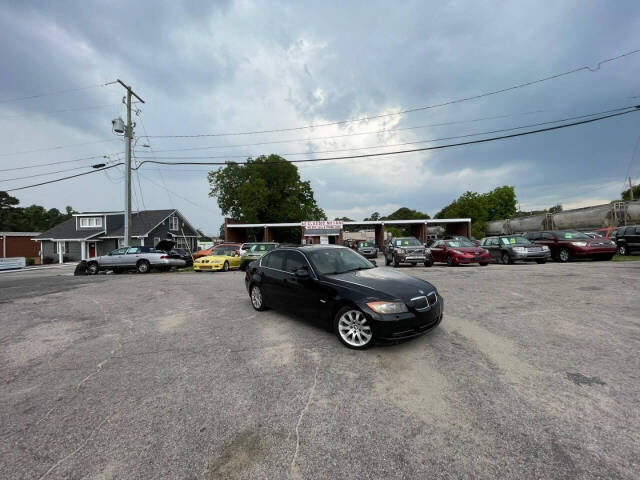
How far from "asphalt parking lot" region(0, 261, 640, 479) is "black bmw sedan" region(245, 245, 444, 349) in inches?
12.0

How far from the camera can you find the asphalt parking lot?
1948mm

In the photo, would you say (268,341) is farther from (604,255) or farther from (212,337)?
(604,255)

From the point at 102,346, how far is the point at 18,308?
5.07 m

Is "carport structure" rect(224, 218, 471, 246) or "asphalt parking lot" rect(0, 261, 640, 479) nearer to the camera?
"asphalt parking lot" rect(0, 261, 640, 479)

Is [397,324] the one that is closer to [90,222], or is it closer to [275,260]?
[275,260]

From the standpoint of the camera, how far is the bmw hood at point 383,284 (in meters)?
3.80

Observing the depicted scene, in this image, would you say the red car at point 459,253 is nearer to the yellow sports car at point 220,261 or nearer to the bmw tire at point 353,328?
the yellow sports car at point 220,261

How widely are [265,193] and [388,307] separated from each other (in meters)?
39.6

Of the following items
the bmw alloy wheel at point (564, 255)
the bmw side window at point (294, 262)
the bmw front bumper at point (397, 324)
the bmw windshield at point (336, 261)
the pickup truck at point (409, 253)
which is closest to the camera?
the bmw front bumper at point (397, 324)

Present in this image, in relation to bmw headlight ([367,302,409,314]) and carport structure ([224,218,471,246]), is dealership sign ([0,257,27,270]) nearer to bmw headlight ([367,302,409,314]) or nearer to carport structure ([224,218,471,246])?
carport structure ([224,218,471,246])

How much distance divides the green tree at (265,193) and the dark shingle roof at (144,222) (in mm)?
10543

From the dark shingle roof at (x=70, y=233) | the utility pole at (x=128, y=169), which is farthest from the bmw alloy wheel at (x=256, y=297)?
the dark shingle roof at (x=70, y=233)

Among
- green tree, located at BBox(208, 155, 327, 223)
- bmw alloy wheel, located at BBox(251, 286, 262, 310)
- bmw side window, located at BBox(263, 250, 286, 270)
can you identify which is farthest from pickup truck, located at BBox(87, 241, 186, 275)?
green tree, located at BBox(208, 155, 327, 223)

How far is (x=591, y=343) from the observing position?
12.6 feet
